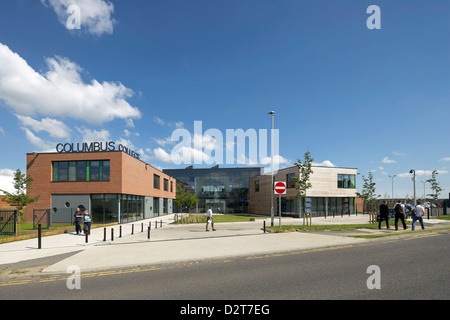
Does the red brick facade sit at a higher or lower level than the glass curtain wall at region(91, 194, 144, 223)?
higher

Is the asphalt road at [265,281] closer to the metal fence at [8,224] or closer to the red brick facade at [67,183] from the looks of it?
the metal fence at [8,224]

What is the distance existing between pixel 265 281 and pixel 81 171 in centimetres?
2625

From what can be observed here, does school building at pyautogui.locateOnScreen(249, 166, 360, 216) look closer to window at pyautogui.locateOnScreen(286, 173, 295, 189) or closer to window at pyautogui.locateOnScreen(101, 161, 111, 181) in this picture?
window at pyautogui.locateOnScreen(286, 173, 295, 189)

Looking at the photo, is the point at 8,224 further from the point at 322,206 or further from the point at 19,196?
the point at 322,206

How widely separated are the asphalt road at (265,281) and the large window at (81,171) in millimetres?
20958

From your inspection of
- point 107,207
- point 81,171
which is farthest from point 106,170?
point 107,207

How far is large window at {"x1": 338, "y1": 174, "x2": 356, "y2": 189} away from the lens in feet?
136

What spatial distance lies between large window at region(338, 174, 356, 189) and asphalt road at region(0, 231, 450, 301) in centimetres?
3317

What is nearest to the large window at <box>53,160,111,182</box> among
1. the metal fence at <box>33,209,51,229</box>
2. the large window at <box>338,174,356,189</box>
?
the metal fence at <box>33,209,51,229</box>

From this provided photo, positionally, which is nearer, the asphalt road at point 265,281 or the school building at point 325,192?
the asphalt road at point 265,281

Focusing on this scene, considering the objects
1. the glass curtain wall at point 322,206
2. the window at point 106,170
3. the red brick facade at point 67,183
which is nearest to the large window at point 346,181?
the glass curtain wall at point 322,206

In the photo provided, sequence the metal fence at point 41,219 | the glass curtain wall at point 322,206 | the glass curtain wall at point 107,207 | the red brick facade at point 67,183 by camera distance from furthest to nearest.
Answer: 1. the glass curtain wall at point 322,206
2. the red brick facade at point 67,183
3. the glass curtain wall at point 107,207
4. the metal fence at point 41,219

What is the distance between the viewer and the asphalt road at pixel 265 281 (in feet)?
18.9
